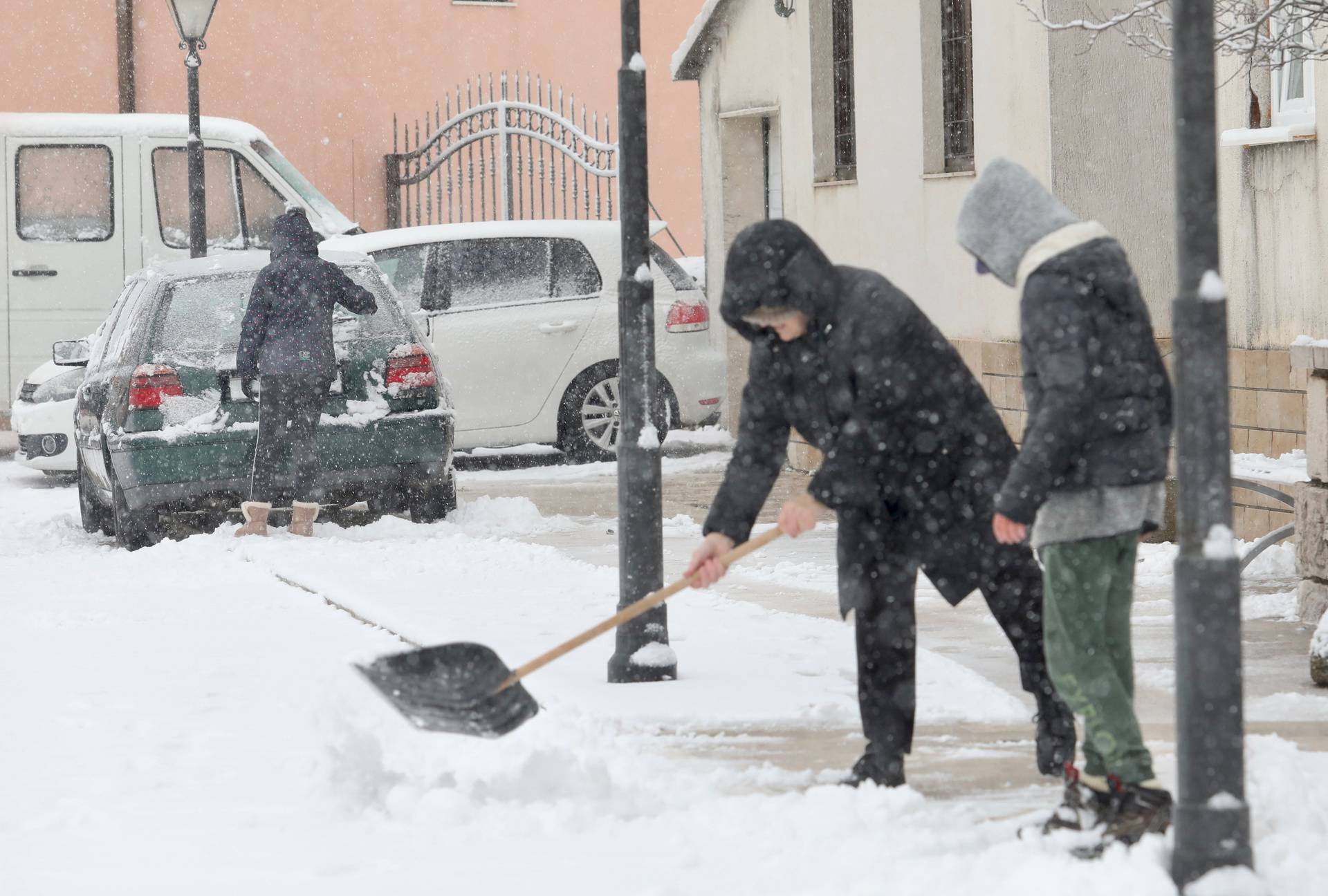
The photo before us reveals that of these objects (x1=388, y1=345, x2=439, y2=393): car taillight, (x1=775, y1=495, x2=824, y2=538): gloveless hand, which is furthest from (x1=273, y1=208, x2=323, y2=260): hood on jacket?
(x1=775, y1=495, x2=824, y2=538): gloveless hand

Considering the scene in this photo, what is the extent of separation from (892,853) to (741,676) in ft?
7.63

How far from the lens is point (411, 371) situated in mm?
10992

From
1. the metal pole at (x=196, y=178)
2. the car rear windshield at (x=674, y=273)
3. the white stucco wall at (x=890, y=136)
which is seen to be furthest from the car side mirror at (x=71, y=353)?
the white stucco wall at (x=890, y=136)

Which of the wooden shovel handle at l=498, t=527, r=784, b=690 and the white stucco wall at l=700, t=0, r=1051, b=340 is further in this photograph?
the white stucco wall at l=700, t=0, r=1051, b=340

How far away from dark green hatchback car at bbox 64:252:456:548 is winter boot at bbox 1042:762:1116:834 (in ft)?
21.5

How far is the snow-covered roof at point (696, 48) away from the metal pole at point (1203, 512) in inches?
462

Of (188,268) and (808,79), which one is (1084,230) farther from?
(808,79)

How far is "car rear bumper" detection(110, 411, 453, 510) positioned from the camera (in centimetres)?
1052

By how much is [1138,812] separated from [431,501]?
23.8 feet

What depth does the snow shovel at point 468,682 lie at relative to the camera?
5273 millimetres

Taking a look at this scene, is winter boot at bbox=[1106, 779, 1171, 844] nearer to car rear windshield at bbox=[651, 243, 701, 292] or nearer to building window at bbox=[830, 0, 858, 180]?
building window at bbox=[830, 0, 858, 180]

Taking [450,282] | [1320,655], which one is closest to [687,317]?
[450,282]

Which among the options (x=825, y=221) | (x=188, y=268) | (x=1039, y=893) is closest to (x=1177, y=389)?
(x=1039, y=893)

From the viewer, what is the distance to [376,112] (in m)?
23.3
